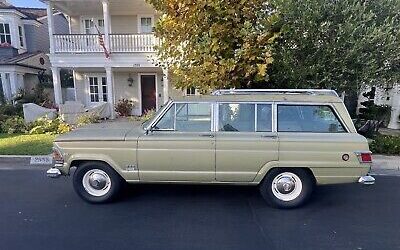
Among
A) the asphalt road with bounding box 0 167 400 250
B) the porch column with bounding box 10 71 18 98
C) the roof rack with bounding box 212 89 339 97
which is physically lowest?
the asphalt road with bounding box 0 167 400 250

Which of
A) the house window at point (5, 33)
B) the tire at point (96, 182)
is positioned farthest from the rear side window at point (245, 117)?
the house window at point (5, 33)

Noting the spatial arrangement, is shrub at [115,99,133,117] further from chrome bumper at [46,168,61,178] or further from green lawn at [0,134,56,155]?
chrome bumper at [46,168,61,178]

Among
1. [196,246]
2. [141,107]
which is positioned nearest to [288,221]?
[196,246]

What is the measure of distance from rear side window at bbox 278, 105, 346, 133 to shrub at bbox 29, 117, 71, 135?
323 inches

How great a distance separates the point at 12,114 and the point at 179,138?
39.6ft

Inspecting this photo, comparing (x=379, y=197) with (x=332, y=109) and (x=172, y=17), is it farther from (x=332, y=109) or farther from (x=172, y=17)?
(x=172, y=17)

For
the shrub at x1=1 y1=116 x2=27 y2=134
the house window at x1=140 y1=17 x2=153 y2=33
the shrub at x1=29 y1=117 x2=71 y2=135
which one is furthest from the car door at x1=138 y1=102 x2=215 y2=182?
the house window at x1=140 y1=17 x2=153 y2=33

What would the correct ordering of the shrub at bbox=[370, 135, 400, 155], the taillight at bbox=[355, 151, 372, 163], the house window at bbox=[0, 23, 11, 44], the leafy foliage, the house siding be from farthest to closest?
1. the house siding
2. the house window at bbox=[0, 23, 11, 44]
3. the leafy foliage
4. the shrub at bbox=[370, 135, 400, 155]
5. the taillight at bbox=[355, 151, 372, 163]

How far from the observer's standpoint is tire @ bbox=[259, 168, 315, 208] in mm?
4598

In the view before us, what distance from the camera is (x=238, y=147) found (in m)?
4.46

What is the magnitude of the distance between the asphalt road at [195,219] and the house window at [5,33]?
15777mm

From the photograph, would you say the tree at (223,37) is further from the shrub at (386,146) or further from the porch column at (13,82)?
the porch column at (13,82)

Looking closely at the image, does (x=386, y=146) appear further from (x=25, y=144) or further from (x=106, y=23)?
(x=106, y=23)

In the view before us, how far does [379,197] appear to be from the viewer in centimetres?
517
